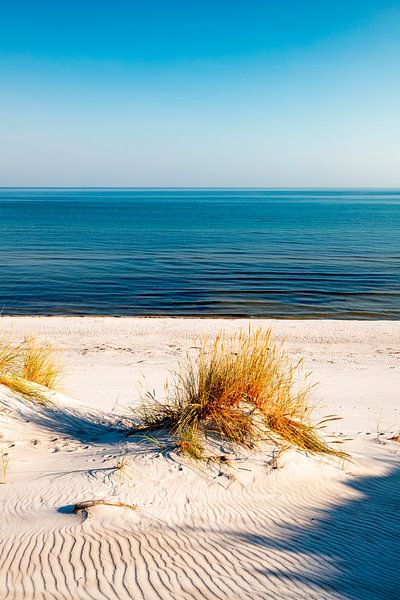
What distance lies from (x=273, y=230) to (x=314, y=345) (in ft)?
131

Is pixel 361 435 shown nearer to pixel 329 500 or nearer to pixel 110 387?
pixel 329 500

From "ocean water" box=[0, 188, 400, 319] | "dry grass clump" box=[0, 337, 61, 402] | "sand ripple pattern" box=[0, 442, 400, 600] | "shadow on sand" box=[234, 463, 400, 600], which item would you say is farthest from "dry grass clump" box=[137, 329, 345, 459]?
"ocean water" box=[0, 188, 400, 319]

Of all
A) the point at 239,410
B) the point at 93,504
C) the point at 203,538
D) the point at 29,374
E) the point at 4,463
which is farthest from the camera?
the point at 29,374

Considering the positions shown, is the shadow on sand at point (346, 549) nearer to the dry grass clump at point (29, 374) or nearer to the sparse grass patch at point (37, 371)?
the dry grass clump at point (29, 374)

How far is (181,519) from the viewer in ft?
13.3

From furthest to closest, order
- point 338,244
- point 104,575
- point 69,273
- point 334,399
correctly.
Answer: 1. point 338,244
2. point 69,273
3. point 334,399
4. point 104,575

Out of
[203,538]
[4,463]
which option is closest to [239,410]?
[203,538]

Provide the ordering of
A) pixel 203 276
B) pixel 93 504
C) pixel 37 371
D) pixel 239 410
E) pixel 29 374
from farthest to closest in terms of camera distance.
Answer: pixel 203 276, pixel 37 371, pixel 29 374, pixel 239 410, pixel 93 504

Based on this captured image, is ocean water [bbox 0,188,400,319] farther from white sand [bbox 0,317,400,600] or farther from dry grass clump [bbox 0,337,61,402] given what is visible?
white sand [bbox 0,317,400,600]

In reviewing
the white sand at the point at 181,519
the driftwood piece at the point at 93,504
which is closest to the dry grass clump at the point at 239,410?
the white sand at the point at 181,519

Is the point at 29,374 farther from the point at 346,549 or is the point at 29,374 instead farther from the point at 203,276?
the point at 203,276

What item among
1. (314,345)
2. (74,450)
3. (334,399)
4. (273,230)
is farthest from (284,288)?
(273,230)

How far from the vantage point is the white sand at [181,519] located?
329 cm

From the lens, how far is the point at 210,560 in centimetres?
354
